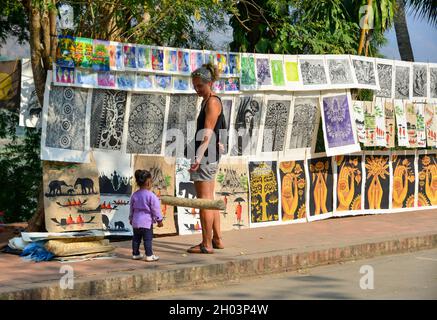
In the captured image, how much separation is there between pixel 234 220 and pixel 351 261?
1872 millimetres

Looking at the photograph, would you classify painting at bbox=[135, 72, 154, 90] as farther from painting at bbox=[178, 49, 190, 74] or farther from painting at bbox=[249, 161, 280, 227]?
painting at bbox=[249, 161, 280, 227]

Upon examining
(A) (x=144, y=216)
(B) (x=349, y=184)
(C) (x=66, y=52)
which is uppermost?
(C) (x=66, y=52)

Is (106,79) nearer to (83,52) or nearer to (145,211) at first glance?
(83,52)

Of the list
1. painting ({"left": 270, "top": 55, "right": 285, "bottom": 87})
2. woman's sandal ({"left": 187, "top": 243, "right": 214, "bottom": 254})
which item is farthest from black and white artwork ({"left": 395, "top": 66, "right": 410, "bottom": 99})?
woman's sandal ({"left": 187, "top": 243, "right": 214, "bottom": 254})

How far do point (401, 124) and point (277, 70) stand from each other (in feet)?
9.23

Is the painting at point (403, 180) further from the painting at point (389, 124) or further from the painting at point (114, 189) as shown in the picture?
the painting at point (114, 189)

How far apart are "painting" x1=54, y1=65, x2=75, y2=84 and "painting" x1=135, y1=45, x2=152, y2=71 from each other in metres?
0.85

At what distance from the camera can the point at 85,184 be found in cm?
1060

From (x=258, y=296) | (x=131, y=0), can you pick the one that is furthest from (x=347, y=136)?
(x=258, y=296)

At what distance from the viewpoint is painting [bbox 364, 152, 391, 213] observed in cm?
1393

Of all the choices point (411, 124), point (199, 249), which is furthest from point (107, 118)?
point (411, 124)

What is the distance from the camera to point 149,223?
30.7ft
